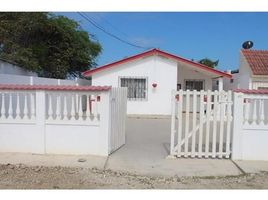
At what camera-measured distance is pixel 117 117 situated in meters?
7.93

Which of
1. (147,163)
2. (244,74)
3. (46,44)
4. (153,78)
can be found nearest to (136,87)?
(153,78)

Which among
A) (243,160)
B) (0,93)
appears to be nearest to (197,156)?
(243,160)

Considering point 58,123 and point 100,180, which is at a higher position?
point 58,123

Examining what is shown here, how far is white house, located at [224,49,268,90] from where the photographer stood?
17828 millimetres

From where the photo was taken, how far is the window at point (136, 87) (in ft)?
56.4

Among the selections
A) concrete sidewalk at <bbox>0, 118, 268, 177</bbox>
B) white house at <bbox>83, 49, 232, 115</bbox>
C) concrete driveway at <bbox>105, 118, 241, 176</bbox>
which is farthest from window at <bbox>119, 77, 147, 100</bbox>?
concrete sidewalk at <bbox>0, 118, 268, 177</bbox>

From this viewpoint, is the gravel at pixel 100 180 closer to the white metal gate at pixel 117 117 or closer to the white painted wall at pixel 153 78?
the white metal gate at pixel 117 117

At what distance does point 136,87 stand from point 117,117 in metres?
9.42

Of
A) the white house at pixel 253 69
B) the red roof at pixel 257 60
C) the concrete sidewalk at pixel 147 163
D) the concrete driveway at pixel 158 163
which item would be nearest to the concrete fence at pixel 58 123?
the concrete sidewalk at pixel 147 163

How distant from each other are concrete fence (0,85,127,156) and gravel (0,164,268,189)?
46.3 inches

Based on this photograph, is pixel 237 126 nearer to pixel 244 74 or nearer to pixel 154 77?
pixel 154 77

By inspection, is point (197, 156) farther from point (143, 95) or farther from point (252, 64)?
point (252, 64)

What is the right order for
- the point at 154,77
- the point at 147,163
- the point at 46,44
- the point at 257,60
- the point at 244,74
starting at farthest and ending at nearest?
1. the point at 46,44
2. the point at 244,74
3. the point at 257,60
4. the point at 154,77
5. the point at 147,163

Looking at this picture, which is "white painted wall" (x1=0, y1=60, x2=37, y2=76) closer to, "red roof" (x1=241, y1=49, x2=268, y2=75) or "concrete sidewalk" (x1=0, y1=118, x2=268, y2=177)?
"concrete sidewalk" (x1=0, y1=118, x2=268, y2=177)
